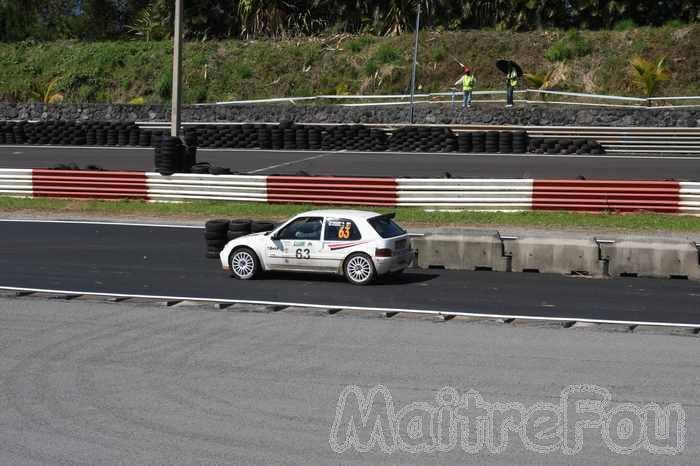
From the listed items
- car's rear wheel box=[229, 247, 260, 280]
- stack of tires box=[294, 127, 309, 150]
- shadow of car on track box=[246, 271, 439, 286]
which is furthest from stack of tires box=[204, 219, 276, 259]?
stack of tires box=[294, 127, 309, 150]

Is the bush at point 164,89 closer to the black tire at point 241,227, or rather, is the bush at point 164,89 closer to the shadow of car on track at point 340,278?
the black tire at point 241,227

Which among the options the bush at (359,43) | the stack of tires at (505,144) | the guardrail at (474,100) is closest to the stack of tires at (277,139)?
the guardrail at (474,100)

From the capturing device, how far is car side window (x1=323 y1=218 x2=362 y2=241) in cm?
1666

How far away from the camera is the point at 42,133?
131 feet

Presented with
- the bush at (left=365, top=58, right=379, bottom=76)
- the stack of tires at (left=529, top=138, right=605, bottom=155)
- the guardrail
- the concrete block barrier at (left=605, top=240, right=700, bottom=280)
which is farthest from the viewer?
the bush at (left=365, top=58, right=379, bottom=76)

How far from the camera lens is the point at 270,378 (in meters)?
11.0

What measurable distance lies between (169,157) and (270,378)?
16.9 meters

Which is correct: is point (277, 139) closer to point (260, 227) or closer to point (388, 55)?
point (388, 55)

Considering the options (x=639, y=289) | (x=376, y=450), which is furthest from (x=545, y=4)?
(x=376, y=450)

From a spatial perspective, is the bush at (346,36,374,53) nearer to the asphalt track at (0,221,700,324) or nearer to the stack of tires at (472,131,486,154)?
the stack of tires at (472,131,486,154)

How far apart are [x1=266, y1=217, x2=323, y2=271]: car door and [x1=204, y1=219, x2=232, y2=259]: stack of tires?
2.08 m

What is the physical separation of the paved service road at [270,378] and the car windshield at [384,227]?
2824 mm

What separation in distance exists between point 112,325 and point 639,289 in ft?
26.6

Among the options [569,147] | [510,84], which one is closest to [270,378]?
[569,147]
